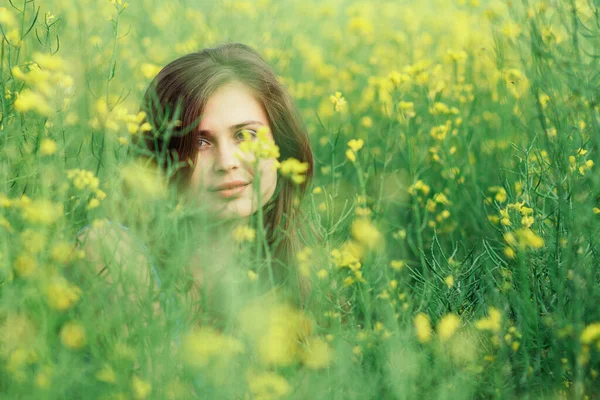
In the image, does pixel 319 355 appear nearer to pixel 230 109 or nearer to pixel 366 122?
pixel 230 109

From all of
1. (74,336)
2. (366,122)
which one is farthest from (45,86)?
(366,122)

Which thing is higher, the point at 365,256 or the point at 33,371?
the point at 365,256

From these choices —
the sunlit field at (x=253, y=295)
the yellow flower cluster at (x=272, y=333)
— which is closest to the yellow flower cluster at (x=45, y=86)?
the sunlit field at (x=253, y=295)

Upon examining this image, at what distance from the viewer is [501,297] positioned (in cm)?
193

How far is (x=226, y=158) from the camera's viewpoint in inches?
77.7

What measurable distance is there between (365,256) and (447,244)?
4.17 ft

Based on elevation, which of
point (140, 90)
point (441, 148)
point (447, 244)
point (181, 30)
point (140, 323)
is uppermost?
point (181, 30)

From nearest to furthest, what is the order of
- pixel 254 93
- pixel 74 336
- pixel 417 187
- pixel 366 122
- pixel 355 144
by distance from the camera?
pixel 74 336 < pixel 355 144 < pixel 254 93 < pixel 417 187 < pixel 366 122

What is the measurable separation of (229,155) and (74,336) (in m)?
0.76

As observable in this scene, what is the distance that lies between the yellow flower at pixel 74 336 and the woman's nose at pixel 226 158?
2.27 feet

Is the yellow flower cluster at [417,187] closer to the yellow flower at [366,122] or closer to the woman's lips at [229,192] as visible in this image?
the woman's lips at [229,192]

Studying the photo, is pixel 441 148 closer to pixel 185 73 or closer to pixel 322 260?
pixel 185 73

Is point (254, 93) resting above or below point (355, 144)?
above

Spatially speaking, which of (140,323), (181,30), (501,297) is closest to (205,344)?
(140,323)
